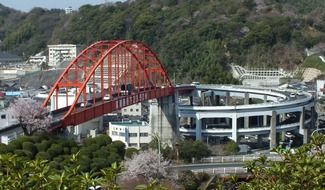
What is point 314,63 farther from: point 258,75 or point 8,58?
point 8,58

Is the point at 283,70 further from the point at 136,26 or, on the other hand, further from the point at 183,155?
the point at 183,155

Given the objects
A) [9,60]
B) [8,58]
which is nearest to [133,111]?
[9,60]

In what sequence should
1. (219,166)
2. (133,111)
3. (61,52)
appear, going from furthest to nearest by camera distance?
1. (61,52)
2. (133,111)
3. (219,166)

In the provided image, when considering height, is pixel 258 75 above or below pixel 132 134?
above

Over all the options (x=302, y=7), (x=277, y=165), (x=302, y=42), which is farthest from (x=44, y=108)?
(x=302, y=7)

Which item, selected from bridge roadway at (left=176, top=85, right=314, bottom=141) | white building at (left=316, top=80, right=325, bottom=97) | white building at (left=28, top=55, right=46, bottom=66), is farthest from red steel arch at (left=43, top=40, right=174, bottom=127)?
white building at (left=28, top=55, right=46, bottom=66)

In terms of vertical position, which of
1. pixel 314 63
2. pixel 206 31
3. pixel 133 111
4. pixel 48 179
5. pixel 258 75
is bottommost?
pixel 133 111

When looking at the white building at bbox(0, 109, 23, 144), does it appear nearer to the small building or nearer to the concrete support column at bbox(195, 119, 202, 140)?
the concrete support column at bbox(195, 119, 202, 140)
